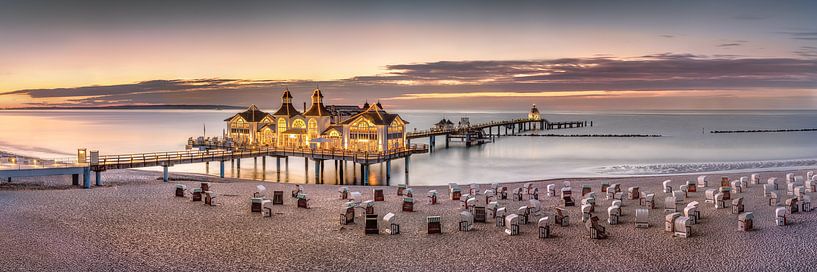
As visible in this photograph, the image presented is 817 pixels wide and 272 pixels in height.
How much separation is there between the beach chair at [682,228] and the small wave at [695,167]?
100ft

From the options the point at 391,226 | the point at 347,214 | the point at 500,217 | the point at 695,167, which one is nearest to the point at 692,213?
the point at 500,217

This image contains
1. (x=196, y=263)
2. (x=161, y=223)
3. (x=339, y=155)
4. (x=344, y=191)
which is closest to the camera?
(x=196, y=263)

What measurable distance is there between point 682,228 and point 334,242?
10433 millimetres

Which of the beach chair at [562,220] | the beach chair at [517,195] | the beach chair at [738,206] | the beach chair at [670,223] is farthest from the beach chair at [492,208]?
the beach chair at [738,206]

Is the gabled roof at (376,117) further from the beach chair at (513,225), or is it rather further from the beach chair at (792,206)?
the beach chair at (792,206)

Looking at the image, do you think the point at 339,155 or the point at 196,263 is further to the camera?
the point at 339,155

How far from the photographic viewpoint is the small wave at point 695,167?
50500mm

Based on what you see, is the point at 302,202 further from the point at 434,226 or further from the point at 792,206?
the point at 792,206

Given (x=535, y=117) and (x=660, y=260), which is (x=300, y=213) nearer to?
(x=660, y=260)

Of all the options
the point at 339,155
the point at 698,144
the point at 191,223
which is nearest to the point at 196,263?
the point at 191,223

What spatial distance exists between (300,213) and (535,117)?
116540 mm

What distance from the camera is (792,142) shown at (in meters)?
86.0

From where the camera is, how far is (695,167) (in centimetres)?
5378

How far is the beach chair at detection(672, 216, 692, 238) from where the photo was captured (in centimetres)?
1955
